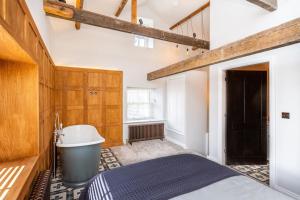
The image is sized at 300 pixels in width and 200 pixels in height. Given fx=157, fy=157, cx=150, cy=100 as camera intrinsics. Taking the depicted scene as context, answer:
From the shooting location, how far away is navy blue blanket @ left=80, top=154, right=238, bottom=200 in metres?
1.35

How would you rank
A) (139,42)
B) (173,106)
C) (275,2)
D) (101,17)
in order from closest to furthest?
(275,2)
(101,17)
(173,106)
(139,42)

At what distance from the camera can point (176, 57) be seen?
5852 millimetres

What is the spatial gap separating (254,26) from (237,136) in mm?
2212

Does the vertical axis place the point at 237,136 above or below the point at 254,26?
below

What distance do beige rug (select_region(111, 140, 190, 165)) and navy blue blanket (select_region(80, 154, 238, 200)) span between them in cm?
195

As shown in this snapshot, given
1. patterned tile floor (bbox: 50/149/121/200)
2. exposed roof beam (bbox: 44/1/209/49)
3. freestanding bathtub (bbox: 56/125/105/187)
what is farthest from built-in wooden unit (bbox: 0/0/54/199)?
exposed roof beam (bbox: 44/1/209/49)

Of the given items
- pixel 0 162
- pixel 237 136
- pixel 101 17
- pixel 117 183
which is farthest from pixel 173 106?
pixel 0 162

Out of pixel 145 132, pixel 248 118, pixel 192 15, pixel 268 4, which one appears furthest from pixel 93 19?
pixel 248 118

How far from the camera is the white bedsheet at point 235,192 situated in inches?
49.6

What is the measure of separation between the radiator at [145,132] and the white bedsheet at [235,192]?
3598 millimetres

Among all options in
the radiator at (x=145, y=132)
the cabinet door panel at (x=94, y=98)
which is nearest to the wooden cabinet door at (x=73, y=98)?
the cabinet door panel at (x=94, y=98)

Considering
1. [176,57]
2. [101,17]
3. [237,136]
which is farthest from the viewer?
[176,57]

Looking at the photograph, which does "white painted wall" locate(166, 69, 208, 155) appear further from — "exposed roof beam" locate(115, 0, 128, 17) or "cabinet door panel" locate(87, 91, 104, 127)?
"exposed roof beam" locate(115, 0, 128, 17)

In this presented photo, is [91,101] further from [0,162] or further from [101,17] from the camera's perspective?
[0,162]
